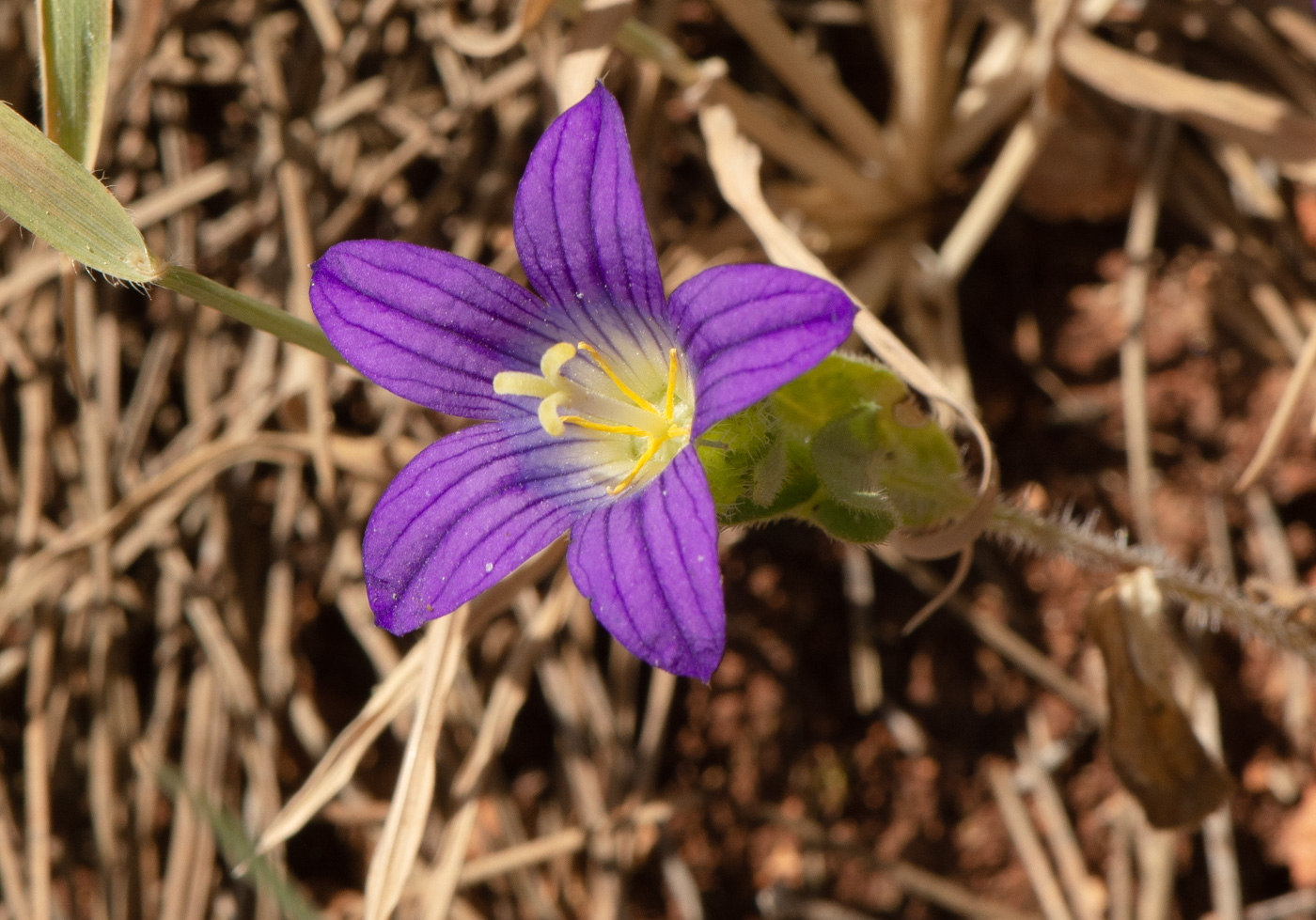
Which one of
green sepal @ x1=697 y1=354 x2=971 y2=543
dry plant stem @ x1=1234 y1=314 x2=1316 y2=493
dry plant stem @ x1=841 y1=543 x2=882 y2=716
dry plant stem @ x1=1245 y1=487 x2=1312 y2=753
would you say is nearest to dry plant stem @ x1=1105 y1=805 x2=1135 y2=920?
dry plant stem @ x1=1245 y1=487 x2=1312 y2=753

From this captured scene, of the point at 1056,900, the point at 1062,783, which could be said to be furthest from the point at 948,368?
the point at 1056,900

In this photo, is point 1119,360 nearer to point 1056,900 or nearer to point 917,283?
point 917,283

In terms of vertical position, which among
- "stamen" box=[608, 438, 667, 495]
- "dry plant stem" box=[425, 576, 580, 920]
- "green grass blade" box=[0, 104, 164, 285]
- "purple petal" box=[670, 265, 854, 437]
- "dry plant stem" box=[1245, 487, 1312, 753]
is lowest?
"dry plant stem" box=[1245, 487, 1312, 753]

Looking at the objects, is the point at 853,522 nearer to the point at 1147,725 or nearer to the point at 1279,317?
the point at 1147,725

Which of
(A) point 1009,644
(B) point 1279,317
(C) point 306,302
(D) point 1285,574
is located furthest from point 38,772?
(B) point 1279,317

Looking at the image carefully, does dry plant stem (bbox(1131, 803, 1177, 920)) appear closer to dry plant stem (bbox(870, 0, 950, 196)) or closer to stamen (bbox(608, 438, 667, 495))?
stamen (bbox(608, 438, 667, 495))

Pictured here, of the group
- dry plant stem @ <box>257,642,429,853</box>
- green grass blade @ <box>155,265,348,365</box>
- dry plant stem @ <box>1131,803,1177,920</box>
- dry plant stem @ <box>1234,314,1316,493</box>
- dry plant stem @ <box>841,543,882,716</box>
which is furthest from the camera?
dry plant stem @ <box>841,543,882,716</box>

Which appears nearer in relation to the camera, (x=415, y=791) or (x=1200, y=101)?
(x=415, y=791)

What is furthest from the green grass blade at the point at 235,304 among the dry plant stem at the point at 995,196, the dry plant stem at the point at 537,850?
the dry plant stem at the point at 995,196

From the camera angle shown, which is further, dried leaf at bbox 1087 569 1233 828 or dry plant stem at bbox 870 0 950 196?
dry plant stem at bbox 870 0 950 196
